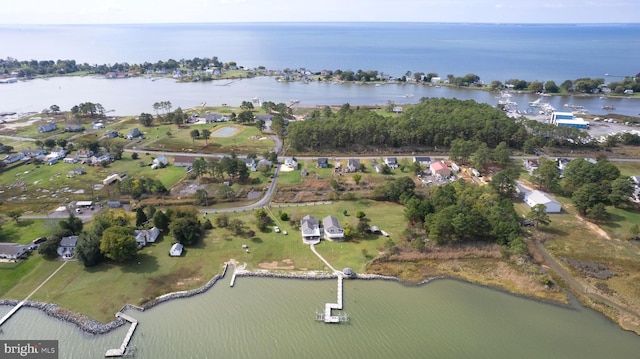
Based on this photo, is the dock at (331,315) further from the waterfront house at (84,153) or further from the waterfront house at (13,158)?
the waterfront house at (13,158)

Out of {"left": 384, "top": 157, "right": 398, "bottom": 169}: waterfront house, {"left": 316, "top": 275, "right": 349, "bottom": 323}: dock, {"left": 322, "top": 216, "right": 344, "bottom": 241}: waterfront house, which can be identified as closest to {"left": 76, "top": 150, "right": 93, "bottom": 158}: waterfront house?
{"left": 322, "top": 216, "right": 344, "bottom": 241}: waterfront house

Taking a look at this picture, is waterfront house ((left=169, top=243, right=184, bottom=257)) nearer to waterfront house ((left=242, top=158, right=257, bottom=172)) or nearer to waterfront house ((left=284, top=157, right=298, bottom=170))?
waterfront house ((left=242, top=158, right=257, bottom=172))

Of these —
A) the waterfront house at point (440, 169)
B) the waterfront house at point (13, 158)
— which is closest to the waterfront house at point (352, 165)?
the waterfront house at point (440, 169)

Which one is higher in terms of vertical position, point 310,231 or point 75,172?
point 75,172

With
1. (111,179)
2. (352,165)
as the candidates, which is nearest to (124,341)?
(111,179)

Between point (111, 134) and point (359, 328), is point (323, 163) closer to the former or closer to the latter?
point (359, 328)
